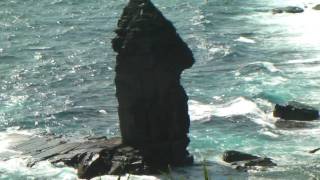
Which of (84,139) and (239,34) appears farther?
(239,34)

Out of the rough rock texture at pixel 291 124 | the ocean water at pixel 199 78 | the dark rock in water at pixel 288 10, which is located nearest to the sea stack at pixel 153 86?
the ocean water at pixel 199 78

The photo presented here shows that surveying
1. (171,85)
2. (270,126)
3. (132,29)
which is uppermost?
(132,29)

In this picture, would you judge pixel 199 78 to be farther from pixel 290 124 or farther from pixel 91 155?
pixel 91 155

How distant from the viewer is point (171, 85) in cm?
4072

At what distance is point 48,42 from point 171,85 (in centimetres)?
4129

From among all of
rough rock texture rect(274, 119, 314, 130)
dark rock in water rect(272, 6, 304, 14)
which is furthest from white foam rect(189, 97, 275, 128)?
dark rock in water rect(272, 6, 304, 14)

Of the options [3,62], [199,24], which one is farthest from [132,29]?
[199,24]

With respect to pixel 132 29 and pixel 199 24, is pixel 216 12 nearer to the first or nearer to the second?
pixel 199 24

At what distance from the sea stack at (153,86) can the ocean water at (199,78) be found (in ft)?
6.48

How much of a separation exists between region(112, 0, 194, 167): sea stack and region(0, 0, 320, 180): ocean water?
77.8 inches

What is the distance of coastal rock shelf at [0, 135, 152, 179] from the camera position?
38469mm

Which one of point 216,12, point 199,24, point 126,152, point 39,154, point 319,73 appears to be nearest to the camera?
point 126,152

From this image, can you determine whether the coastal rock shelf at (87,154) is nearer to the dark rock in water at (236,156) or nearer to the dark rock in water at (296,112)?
the dark rock in water at (236,156)

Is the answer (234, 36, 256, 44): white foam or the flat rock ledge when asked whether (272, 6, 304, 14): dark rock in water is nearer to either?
(234, 36, 256, 44): white foam
